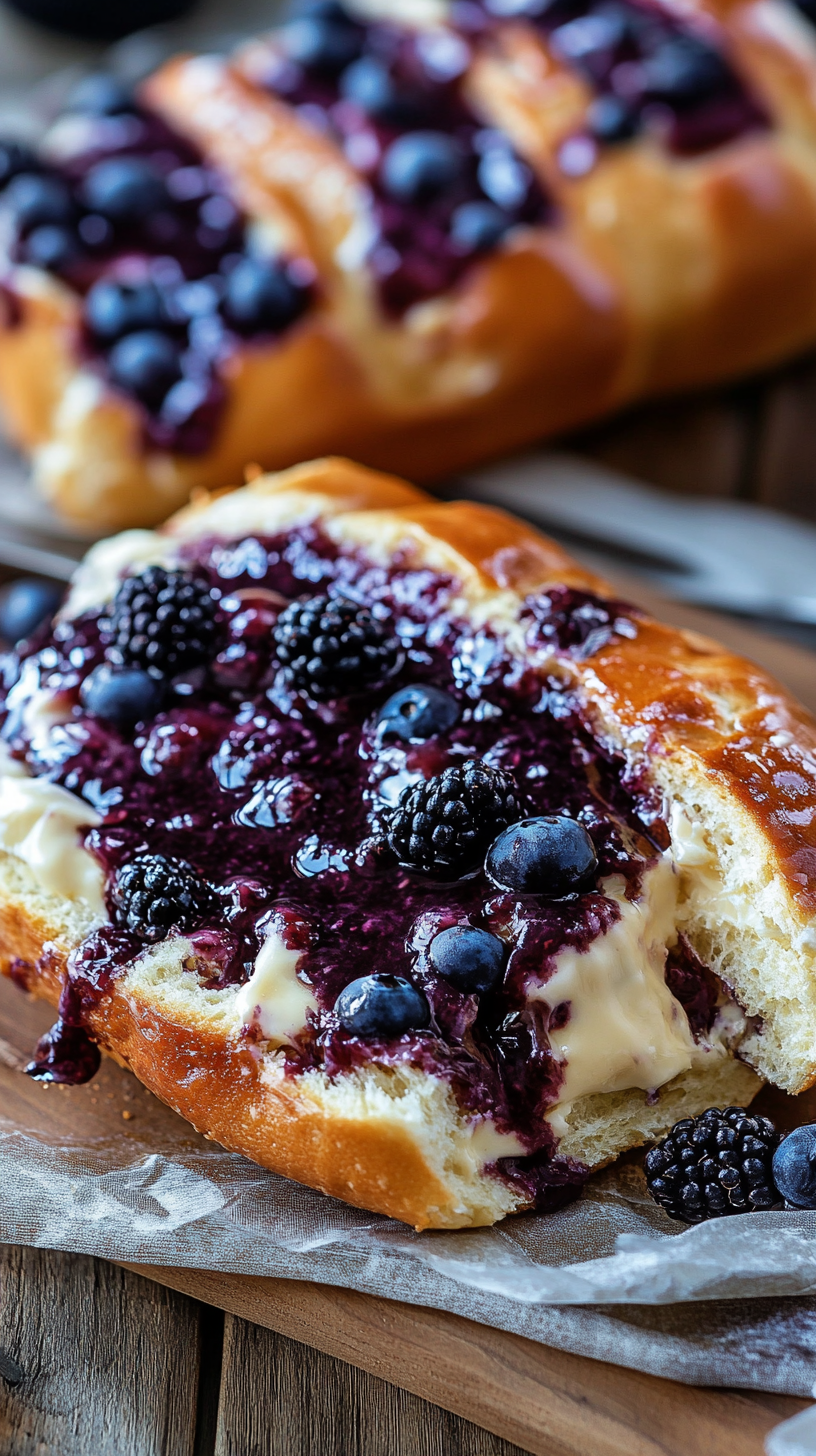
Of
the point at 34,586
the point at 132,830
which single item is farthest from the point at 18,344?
the point at 132,830

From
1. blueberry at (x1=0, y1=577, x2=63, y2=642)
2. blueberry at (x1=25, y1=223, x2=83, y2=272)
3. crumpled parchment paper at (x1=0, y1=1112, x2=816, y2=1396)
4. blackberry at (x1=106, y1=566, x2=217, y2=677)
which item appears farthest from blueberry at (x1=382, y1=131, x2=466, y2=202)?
crumpled parchment paper at (x1=0, y1=1112, x2=816, y2=1396)

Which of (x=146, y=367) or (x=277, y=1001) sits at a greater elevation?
(x=146, y=367)

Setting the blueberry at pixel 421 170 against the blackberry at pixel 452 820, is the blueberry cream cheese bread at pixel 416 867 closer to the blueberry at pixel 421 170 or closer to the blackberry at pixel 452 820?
the blackberry at pixel 452 820

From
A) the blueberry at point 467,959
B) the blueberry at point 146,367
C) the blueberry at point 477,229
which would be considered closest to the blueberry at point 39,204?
the blueberry at point 146,367

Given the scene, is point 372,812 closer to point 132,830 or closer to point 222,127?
point 132,830

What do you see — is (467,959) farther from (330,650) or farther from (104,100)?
(104,100)

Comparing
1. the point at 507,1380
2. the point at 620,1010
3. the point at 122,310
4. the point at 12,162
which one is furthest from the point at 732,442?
the point at 507,1380
